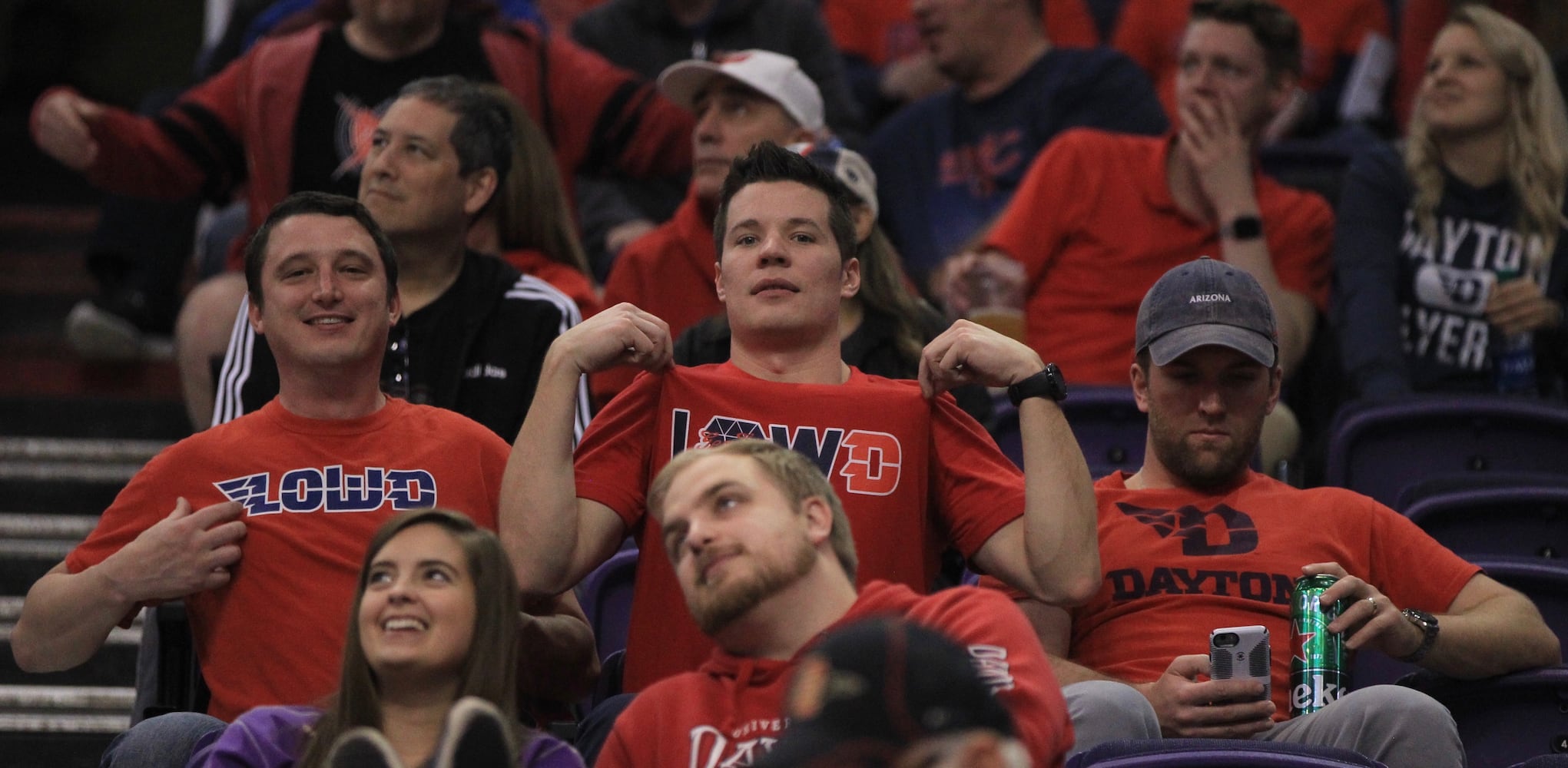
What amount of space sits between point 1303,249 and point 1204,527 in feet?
6.51

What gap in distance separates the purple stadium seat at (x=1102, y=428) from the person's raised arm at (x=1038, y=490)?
1095 millimetres

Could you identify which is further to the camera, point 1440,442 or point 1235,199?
point 1235,199

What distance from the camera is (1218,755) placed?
2807 millimetres

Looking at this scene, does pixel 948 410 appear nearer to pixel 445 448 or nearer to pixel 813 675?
pixel 445 448

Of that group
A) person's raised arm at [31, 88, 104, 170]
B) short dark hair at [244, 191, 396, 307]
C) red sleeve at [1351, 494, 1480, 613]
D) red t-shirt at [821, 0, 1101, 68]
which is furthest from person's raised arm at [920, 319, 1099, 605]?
red t-shirt at [821, 0, 1101, 68]

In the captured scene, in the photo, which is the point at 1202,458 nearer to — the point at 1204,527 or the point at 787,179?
the point at 1204,527

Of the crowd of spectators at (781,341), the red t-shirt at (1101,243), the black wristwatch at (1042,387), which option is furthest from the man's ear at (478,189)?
the black wristwatch at (1042,387)

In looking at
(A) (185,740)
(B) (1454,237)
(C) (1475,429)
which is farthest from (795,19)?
(A) (185,740)

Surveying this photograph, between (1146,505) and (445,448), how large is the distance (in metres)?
1.27

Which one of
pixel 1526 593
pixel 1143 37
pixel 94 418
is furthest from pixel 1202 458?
pixel 1143 37

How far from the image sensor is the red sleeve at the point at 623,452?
3.37m

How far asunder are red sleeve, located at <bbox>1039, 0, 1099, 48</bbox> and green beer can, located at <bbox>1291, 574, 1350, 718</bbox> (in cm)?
409

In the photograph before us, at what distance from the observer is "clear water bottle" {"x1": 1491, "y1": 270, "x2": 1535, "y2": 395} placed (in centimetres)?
499

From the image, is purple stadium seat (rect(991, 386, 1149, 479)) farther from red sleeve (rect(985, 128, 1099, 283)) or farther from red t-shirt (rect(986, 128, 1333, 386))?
red sleeve (rect(985, 128, 1099, 283))
